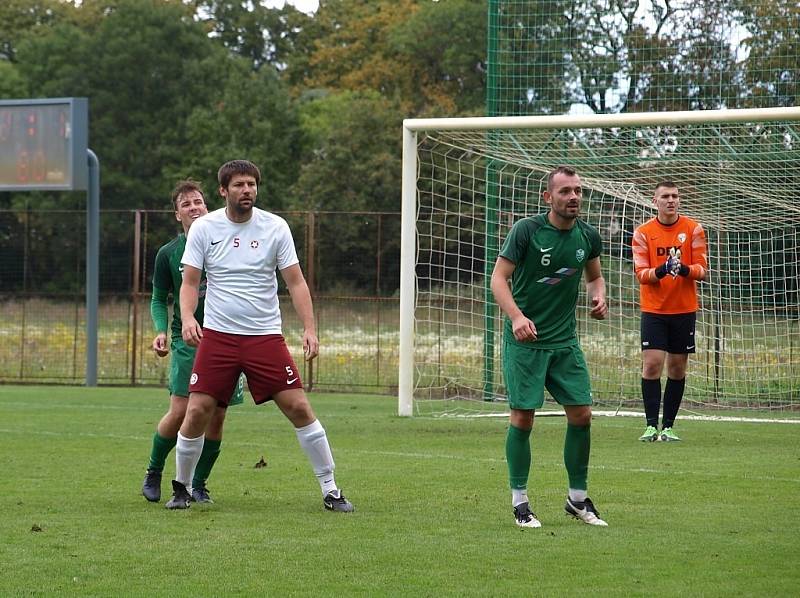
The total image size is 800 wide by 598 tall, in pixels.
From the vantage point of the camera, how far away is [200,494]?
8398 mm

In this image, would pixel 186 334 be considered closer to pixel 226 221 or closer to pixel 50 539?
pixel 226 221

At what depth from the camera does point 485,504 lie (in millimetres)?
8172

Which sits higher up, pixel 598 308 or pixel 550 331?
pixel 598 308

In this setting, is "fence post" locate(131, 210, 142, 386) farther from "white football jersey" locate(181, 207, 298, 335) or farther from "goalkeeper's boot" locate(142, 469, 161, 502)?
"white football jersey" locate(181, 207, 298, 335)

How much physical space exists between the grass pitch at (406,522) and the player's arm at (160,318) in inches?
36.9

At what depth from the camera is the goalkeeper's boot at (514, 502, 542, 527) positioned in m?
7.29

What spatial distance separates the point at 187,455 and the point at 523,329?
221 centimetres

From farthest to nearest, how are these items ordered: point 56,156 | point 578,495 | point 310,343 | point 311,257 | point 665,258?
1. point 311,257
2. point 56,156
3. point 665,258
4. point 310,343
5. point 578,495

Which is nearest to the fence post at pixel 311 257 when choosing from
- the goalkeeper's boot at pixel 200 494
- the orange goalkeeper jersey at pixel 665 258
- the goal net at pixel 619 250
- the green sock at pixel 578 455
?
the goal net at pixel 619 250

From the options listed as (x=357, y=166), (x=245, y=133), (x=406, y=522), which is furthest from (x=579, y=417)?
(x=245, y=133)

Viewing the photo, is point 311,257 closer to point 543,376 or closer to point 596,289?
point 596,289

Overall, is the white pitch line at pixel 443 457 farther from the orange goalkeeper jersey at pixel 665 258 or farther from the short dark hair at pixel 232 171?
the short dark hair at pixel 232 171

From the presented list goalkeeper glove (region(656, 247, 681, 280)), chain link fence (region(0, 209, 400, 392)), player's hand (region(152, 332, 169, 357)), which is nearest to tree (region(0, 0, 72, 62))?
chain link fence (region(0, 209, 400, 392))

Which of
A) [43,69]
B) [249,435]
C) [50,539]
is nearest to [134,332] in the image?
[249,435]
